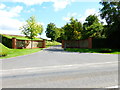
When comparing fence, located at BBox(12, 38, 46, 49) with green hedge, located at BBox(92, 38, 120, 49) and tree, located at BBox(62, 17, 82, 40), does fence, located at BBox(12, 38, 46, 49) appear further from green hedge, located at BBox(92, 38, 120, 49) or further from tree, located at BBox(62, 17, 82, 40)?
green hedge, located at BBox(92, 38, 120, 49)

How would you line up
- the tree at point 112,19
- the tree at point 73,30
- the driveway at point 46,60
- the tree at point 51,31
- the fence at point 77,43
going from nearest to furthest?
1. the driveway at point 46,60
2. the tree at point 112,19
3. the fence at point 77,43
4. the tree at point 73,30
5. the tree at point 51,31

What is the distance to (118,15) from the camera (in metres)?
24.6

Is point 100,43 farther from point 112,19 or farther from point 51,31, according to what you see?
point 51,31

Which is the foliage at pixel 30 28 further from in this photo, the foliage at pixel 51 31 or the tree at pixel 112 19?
the foliage at pixel 51 31

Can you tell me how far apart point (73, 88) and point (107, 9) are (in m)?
27.2

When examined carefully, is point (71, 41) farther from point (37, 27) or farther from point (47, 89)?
point (47, 89)

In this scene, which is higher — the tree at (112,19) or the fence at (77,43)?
the tree at (112,19)

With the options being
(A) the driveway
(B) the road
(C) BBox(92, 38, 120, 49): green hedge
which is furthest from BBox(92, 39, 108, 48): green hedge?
(B) the road

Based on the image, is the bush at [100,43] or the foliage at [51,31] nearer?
the bush at [100,43]

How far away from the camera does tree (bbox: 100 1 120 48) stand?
2461 centimetres

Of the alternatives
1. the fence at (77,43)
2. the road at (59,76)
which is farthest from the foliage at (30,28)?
the road at (59,76)

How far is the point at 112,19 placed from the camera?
83.1 feet

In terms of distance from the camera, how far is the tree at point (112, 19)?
2461 cm

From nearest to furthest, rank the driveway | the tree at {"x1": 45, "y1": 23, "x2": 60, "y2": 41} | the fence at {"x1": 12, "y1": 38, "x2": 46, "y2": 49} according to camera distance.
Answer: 1. the driveway
2. the fence at {"x1": 12, "y1": 38, "x2": 46, "y2": 49}
3. the tree at {"x1": 45, "y1": 23, "x2": 60, "y2": 41}
